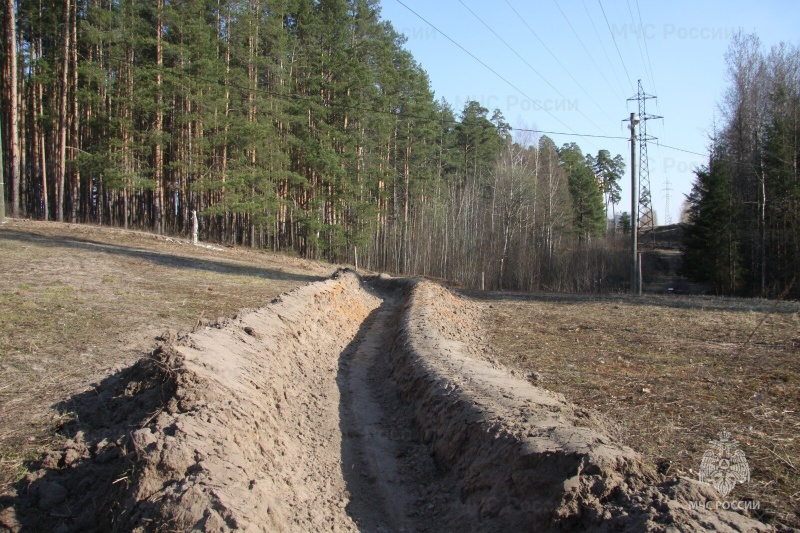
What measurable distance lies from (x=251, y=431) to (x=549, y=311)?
12478 mm

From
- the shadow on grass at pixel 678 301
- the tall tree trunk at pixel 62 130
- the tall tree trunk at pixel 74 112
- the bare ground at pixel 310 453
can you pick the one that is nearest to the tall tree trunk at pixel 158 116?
the tall tree trunk at pixel 74 112

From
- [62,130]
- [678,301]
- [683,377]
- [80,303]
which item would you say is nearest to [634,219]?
[678,301]

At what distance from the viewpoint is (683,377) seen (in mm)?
7516

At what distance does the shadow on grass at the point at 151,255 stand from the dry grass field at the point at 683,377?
9.24 meters

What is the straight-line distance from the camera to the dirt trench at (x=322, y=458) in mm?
3473

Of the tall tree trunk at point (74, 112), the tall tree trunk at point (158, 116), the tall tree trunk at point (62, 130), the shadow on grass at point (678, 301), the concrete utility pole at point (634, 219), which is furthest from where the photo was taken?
the tall tree trunk at point (74, 112)

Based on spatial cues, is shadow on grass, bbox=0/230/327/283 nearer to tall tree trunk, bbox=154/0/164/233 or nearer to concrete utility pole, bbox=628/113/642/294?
tall tree trunk, bbox=154/0/164/233

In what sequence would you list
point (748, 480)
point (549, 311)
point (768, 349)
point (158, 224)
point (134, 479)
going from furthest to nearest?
point (158, 224), point (549, 311), point (768, 349), point (748, 480), point (134, 479)

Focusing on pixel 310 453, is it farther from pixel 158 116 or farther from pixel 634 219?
pixel 158 116

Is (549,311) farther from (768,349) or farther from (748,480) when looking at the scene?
(748,480)

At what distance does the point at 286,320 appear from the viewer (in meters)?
9.63

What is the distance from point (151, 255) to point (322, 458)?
51.7ft

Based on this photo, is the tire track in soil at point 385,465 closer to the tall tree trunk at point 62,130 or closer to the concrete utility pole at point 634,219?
the concrete utility pole at point 634,219

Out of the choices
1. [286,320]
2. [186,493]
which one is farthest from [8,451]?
[286,320]
